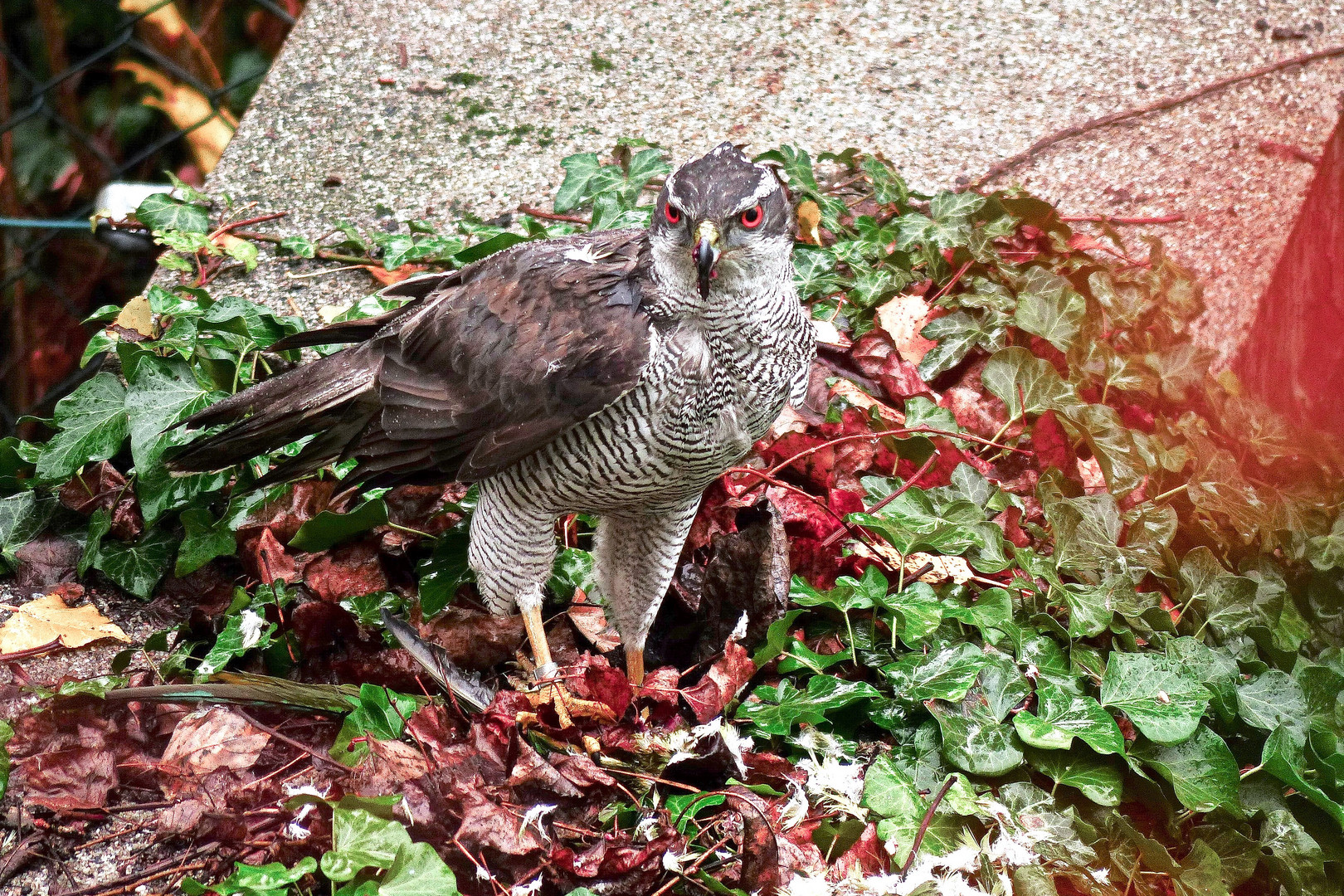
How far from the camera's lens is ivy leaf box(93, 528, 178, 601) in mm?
3295

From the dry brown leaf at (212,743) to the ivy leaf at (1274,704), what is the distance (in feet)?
7.46

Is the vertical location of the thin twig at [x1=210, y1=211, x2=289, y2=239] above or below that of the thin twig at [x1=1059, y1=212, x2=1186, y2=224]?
above

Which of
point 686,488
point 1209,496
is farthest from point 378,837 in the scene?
point 1209,496

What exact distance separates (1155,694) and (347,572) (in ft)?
6.91

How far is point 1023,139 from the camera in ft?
16.0

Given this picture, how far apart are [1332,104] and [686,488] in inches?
151

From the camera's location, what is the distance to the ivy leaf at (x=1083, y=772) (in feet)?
8.32

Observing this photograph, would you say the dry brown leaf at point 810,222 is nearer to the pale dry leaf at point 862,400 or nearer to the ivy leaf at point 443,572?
the pale dry leaf at point 862,400

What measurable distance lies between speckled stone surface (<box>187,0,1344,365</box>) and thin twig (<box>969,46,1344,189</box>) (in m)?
0.05

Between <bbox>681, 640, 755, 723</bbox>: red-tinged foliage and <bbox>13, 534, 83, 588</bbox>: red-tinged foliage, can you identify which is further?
<bbox>13, 534, 83, 588</bbox>: red-tinged foliage

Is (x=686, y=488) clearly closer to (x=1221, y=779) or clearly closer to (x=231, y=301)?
(x=1221, y=779)

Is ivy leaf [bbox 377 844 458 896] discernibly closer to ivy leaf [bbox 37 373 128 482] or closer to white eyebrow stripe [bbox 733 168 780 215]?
white eyebrow stripe [bbox 733 168 780 215]

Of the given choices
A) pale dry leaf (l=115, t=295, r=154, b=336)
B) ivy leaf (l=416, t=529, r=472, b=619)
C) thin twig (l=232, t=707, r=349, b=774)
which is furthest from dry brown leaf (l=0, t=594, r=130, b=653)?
pale dry leaf (l=115, t=295, r=154, b=336)

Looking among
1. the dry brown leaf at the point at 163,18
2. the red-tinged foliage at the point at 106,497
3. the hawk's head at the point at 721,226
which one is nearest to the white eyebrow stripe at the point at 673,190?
the hawk's head at the point at 721,226
